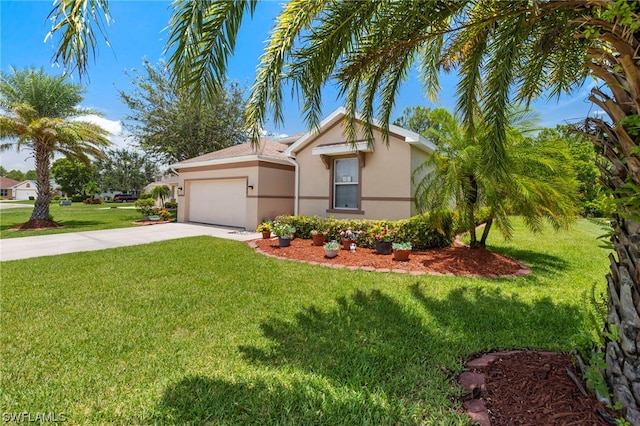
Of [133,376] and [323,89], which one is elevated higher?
[323,89]

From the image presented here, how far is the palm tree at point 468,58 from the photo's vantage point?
7.29ft

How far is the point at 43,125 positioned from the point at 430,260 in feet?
62.8

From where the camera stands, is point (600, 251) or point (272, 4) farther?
point (600, 251)

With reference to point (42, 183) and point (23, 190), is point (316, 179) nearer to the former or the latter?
point (42, 183)

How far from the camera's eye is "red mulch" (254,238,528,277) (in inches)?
291

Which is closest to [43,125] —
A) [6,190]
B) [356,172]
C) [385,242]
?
[356,172]

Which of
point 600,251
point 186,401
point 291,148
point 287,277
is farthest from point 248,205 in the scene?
point 600,251

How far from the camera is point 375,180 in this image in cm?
1143

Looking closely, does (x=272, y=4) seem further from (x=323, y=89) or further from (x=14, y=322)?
(x=14, y=322)

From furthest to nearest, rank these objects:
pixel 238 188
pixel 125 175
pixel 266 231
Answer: pixel 125 175 < pixel 238 188 < pixel 266 231

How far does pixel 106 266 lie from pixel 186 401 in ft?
A: 21.1

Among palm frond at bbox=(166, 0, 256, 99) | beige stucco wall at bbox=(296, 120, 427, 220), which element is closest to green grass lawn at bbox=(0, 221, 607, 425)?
palm frond at bbox=(166, 0, 256, 99)

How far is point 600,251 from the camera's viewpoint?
10.3 m

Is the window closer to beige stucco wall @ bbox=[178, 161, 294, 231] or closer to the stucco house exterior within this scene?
the stucco house exterior
